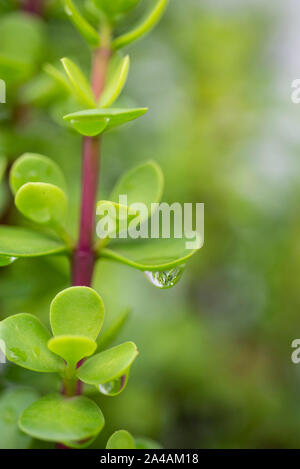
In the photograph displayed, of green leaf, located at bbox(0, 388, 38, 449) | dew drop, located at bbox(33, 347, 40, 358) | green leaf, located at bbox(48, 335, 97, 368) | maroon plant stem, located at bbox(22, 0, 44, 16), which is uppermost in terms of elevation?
maroon plant stem, located at bbox(22, 0, 44, 16)

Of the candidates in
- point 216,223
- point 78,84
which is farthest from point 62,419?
point 216,223

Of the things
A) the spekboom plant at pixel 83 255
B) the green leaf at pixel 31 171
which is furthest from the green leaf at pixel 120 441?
the green leaf at pixel 31 171

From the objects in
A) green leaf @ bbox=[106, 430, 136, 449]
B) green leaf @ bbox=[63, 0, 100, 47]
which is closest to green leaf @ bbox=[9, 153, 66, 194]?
green leaf @ bbox=[63, 0, 100, 47]

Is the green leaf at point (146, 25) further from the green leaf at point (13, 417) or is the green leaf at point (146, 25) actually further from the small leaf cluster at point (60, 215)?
the green leaf at point (13, 417)

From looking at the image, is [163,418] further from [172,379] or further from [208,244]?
[208,244]

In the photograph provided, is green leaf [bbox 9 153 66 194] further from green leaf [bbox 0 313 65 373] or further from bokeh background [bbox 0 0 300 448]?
bokeh background [bbox 0 0 300 448]

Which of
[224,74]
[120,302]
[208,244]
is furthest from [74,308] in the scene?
[224,74]
